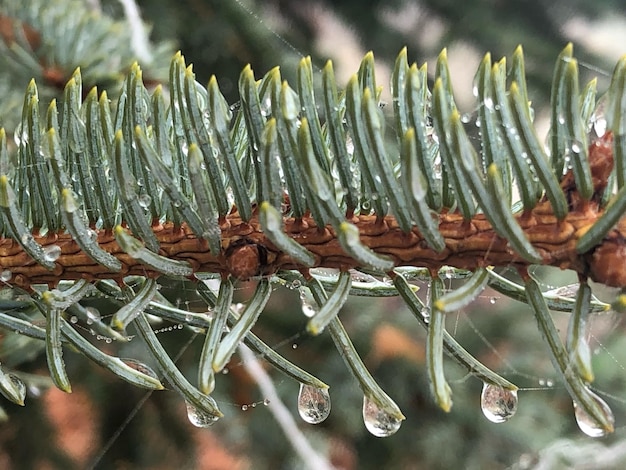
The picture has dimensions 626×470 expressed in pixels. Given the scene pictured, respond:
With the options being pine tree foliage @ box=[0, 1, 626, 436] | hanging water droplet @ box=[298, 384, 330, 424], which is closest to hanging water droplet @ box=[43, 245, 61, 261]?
pine tree foliage @ box=[0, 1, 626, 436]

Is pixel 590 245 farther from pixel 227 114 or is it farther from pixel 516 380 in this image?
pixel 516 380

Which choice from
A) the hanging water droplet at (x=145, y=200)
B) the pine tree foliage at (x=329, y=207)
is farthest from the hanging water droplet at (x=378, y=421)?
the hanging water droplet at (x=145, y=200)

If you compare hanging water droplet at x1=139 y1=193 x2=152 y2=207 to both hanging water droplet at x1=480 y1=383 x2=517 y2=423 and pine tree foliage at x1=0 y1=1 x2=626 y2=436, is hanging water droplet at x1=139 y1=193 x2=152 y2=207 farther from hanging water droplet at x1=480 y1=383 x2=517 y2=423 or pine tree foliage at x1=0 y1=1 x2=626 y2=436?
hanging water droplet at x1=480 y1=383 x2=517 y2=423

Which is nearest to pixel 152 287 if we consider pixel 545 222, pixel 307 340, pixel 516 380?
pixel 545 222

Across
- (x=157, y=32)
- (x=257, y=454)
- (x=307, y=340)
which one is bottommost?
(x=257, y=454)

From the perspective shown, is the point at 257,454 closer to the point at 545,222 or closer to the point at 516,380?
the point at 516,380

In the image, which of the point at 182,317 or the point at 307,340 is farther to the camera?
the point at 307,340

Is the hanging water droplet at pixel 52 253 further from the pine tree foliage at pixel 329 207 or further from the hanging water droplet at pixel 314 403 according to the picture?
the hanging water droplet at pixel 314 403

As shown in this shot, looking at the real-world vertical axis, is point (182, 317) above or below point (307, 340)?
above

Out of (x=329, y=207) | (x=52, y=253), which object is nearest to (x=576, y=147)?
(x=329, y=207)
